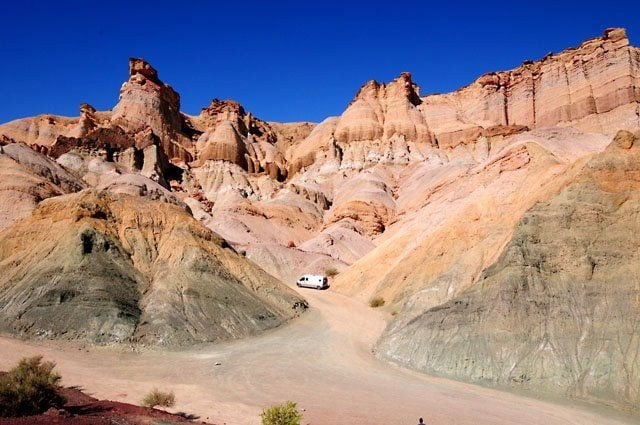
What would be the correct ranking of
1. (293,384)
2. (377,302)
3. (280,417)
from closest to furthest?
(280,417) → (293,384) → (377,302)

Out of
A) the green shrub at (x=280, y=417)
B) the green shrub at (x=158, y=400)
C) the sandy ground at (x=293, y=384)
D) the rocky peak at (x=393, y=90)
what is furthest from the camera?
the rocky peak at (x=393, y=90)

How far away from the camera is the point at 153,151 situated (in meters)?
80.8

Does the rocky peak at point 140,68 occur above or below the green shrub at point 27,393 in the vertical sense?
above

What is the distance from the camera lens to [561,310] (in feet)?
63.5

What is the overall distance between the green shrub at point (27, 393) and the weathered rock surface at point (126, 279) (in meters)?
10.3

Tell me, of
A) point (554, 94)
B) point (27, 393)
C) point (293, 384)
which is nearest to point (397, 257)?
point (293, 384)

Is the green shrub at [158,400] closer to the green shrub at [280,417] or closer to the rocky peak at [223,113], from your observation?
the green shrub at [280,417]

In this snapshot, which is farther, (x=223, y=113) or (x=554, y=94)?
(x=223, y=113)

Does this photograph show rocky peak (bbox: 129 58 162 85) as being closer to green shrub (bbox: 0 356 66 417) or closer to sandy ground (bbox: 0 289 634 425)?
sandy ground (bbox: 0 289 634 425)

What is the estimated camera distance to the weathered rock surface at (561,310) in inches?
→ 675

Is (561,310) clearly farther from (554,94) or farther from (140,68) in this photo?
(140,68)

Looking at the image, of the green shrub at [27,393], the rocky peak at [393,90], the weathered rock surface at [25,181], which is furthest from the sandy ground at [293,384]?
the rocky peak at [393,90]

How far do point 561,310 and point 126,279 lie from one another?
2084 cm

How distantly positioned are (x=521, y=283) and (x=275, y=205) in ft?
169
